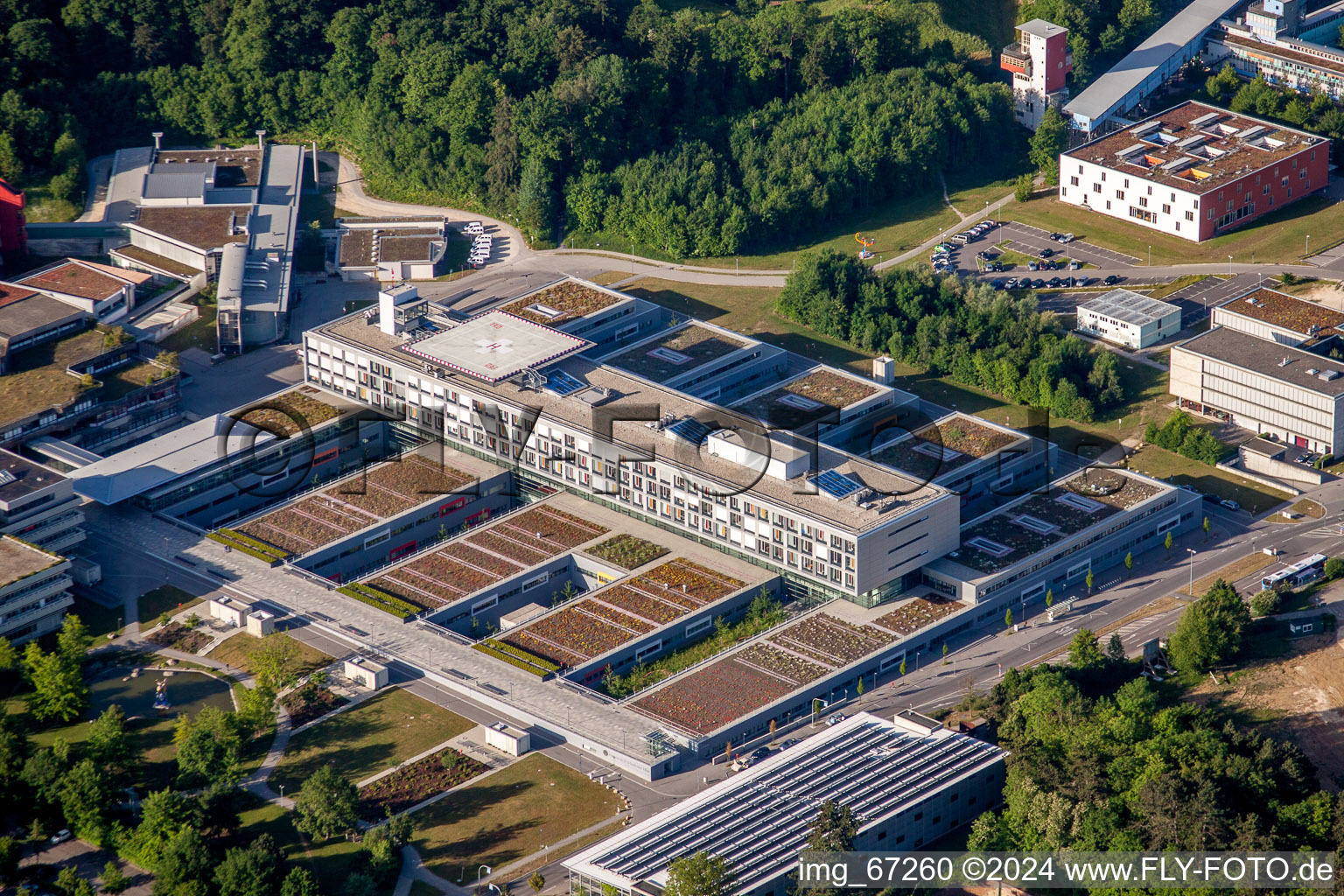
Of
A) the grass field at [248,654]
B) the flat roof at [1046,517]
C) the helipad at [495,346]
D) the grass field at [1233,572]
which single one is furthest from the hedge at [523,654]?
the grass field at [1233,572]

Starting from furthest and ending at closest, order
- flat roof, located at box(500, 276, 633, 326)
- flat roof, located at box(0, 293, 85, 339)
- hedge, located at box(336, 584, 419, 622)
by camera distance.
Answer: flat roof, located at box(500, 276, 633, 326)
flat roof, located at box(0, 293, 85, 339)
hedge, located at box(336, 584, 419, 622)

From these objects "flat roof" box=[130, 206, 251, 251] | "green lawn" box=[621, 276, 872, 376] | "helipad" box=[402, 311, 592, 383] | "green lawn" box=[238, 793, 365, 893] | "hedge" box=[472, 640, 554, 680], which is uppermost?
"flat roof" box=[130, 206, 251, 251]

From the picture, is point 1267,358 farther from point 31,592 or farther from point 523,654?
point 31,592

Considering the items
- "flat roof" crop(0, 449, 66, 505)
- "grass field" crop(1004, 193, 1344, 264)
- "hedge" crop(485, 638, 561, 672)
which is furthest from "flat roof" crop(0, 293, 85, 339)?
"grass field" crop(1004, 193, 1344, 264)

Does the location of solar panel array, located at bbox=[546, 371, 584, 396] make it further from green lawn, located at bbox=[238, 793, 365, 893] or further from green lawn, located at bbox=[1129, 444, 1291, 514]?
green lawn, located at bbox=[238, 793, 365, 893]

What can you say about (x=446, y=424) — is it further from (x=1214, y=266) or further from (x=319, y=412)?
(x=1214, y=266)

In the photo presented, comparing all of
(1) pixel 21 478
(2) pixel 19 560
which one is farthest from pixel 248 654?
(1) pixel 21 478

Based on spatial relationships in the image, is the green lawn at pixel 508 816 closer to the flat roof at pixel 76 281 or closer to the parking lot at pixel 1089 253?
the flat roof at pixel 76 281
